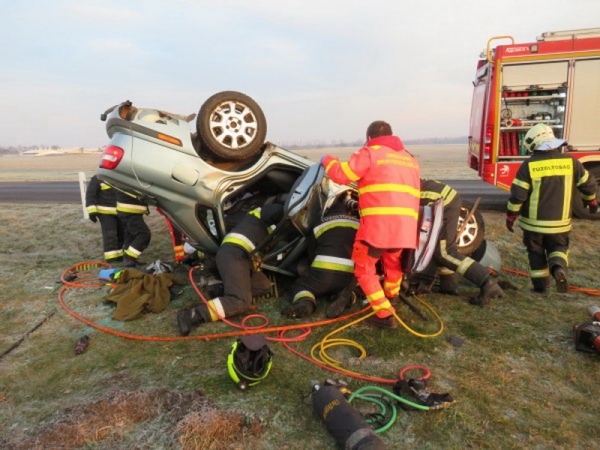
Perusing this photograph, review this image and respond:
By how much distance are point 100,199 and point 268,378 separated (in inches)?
179

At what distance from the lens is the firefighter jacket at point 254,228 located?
3.96 m

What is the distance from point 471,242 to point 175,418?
3.54m

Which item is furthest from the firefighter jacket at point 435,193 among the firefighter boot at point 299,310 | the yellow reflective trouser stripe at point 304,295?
the firefighter boot at point 299,310

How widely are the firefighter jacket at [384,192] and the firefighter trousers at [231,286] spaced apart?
41.2 inches

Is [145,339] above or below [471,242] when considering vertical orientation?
below

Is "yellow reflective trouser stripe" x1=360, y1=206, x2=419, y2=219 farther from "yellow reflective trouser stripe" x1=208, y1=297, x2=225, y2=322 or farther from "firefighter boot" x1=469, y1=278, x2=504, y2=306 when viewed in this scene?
"yellow reflective trouser stripe" x1=208, y1=297, x2=225, y2=322

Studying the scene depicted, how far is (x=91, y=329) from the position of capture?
12.4ft

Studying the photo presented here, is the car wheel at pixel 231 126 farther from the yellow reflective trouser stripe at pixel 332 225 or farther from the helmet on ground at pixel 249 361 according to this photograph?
the helmet on ground at pixel 249 361

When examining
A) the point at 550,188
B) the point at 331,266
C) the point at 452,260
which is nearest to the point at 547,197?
the point at 550,188

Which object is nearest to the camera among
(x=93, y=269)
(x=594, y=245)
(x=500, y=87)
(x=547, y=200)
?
(x=547, y=200)

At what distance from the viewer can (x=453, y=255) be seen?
4.25m

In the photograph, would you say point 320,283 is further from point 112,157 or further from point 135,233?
point 135,233

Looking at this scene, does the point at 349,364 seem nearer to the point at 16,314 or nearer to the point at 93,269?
the point at 16,314

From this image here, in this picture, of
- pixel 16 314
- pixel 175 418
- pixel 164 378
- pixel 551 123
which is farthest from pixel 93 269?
pixel 551 123
